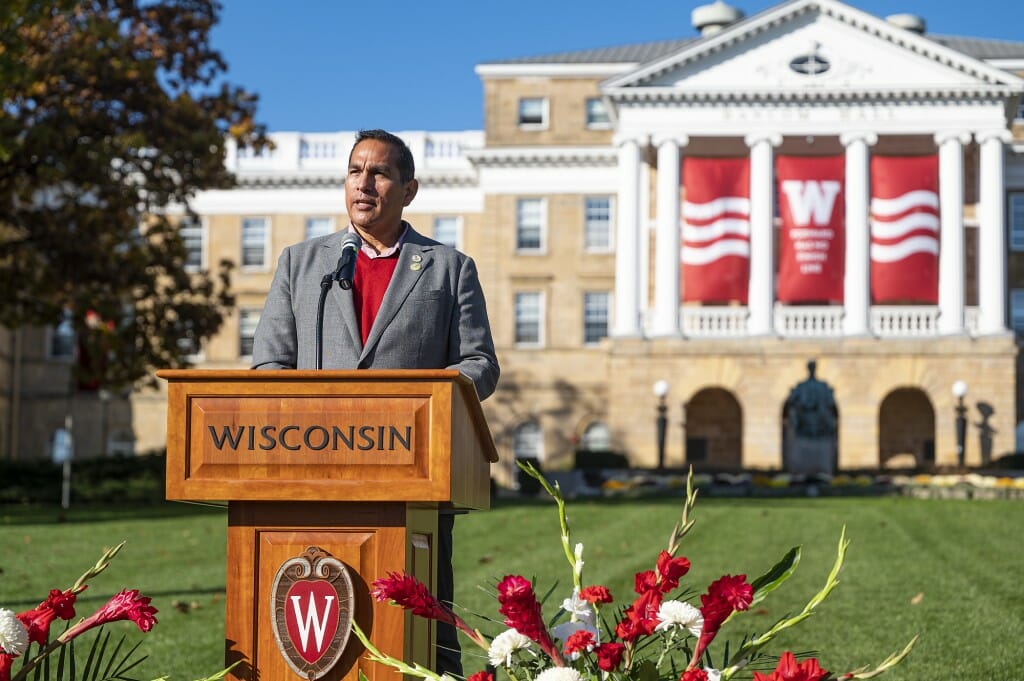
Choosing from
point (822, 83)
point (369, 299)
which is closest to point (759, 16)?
point (822, 83)

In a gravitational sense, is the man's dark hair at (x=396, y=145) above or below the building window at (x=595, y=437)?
above

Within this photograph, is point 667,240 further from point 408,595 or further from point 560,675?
point 560,675

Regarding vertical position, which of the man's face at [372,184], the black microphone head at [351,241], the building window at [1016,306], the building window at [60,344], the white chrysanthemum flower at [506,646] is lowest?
the white chrysanthemum flower at [506,646]

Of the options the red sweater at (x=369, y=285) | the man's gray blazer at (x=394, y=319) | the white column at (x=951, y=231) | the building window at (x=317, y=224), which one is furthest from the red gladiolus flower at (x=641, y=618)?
the building window at (x=317, y=224)

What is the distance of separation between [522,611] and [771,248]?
143 ft

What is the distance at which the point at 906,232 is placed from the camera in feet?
143

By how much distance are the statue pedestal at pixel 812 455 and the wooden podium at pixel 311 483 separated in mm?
33150

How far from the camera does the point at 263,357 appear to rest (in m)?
4.81

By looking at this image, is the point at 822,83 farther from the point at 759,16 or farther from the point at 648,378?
the point at 648,378

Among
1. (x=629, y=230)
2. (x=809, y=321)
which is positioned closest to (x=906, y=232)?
(x=809, y=321)

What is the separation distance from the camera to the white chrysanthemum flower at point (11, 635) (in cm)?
397

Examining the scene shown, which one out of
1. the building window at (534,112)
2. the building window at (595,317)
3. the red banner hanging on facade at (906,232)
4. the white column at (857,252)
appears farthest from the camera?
the building window at (534,112)

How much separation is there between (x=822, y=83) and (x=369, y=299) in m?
44.4

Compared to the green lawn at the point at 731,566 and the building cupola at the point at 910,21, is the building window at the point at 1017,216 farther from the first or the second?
the green lawn at the point at 731,566
